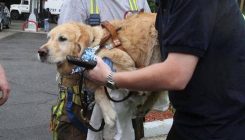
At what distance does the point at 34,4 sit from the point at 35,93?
82.2ft

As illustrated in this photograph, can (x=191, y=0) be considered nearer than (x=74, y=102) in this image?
Yes

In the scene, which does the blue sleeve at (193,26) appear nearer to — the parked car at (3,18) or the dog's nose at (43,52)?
the dog's nose at (43,52)

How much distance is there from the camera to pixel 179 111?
2.51 metres

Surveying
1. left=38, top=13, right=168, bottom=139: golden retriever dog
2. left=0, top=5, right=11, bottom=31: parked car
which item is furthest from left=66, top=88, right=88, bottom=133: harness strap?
left=0, top=5, right=11, bottom=31: parked car

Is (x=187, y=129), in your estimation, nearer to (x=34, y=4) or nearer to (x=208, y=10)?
(x=208, y=10)

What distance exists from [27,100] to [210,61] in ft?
23.6

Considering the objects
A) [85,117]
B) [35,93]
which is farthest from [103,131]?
[35,93]

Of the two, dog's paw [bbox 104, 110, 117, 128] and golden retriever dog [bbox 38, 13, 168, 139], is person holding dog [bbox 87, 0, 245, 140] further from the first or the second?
dog's paw [bbox 104, 110, 117, 128]

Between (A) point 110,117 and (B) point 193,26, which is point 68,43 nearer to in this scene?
(A) point 110,117

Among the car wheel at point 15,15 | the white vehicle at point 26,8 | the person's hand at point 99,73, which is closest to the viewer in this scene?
the person's hand at point 99,73

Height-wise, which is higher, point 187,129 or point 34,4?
point 187,129

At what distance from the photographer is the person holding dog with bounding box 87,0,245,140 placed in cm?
220

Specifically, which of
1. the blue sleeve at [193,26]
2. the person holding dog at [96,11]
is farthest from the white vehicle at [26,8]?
the blue sleeve at [193,26]

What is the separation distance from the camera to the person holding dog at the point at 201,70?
7.20ft
